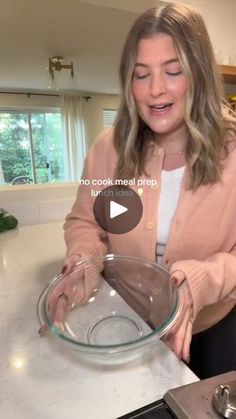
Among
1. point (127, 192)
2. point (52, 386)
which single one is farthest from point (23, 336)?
point (127, 192)

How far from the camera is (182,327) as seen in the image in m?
0.53

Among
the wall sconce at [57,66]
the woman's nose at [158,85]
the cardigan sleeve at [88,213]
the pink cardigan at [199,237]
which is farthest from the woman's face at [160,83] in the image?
the wall sconce at [57,66]

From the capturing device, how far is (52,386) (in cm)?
44

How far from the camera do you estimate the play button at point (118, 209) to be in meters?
0.79

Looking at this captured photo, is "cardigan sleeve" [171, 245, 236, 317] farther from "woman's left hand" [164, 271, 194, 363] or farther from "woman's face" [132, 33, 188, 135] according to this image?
"woman's face" [132, 33, 188, 135]

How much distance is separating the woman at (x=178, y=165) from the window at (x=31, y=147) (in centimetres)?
76

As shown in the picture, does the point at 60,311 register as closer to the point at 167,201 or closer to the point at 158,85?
the point at 167,201

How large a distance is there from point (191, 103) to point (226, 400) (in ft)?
1.94

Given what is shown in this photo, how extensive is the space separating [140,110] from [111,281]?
44 centimetres

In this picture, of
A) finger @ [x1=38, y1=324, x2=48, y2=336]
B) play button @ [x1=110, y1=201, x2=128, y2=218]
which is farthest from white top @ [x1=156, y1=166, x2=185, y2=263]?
finger @ [x1=38, y1=324, x2=48, y2=336]

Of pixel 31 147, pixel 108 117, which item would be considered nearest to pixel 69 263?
pixel 108 117

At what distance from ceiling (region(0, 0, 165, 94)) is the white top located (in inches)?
26.7

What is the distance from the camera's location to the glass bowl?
535 mm

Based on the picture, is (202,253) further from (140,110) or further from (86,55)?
(86,55)
